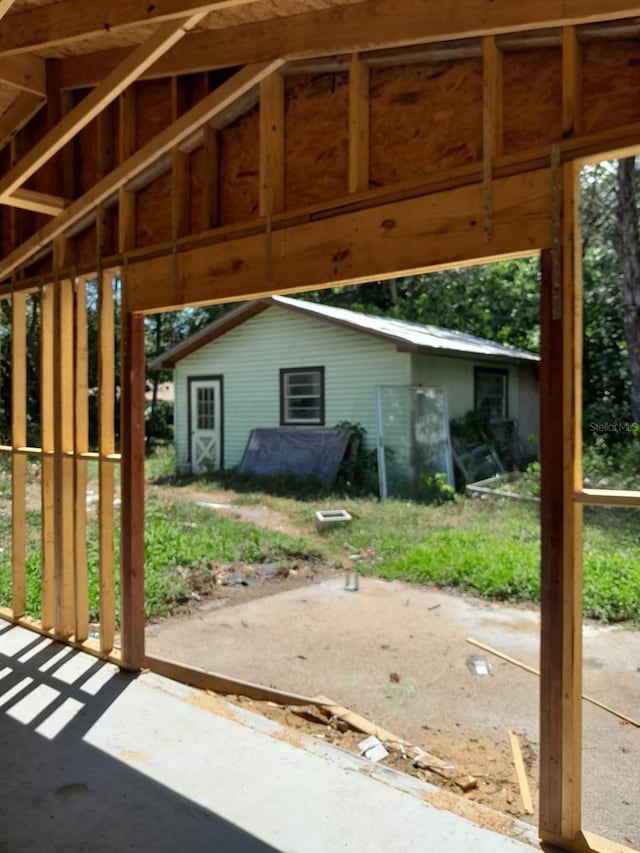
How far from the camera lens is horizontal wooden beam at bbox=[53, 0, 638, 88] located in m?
2.42

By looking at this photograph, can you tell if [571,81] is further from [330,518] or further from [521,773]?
[330,518]

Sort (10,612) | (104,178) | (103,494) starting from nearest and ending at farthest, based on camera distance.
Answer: (104,178) < (103,494) < (10,612)

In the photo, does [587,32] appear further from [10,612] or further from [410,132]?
[10,612]

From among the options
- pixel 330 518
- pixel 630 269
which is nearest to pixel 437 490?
pixel 330 518

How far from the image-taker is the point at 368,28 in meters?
2.87

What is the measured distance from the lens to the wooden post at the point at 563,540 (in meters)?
2.50

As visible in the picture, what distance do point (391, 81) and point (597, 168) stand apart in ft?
49.2

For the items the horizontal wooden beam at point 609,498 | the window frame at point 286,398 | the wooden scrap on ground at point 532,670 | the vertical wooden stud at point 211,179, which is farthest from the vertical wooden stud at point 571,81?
the window frame at point 286,398

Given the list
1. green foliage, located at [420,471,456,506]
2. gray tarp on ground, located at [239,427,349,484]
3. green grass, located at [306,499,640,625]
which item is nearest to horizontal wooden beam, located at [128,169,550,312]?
green grass, located at [306,499,640,625]

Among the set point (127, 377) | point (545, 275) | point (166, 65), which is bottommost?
point (127, 377)

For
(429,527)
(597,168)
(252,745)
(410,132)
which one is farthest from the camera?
(597,168)

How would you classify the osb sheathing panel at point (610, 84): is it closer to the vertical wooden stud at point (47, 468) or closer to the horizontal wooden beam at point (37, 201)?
the horizontal wooden beam at point (37, 201)

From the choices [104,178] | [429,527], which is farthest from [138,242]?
[429,527]

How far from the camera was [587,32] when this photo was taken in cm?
243
